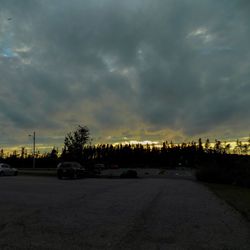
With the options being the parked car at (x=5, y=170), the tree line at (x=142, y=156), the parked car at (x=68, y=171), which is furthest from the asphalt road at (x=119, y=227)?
the tree line at (x=142, y=156)

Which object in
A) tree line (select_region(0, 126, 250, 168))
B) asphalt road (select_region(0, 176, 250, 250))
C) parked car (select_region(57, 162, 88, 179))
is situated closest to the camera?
asphalt road (select_region(0, 176, 250, 250))

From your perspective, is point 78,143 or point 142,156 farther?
point 142,156

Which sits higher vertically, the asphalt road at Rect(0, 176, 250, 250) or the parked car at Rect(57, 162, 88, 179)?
the parked car at Rect(57, 162, 88, 179)

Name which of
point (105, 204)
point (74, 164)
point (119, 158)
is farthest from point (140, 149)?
point (105, 204)

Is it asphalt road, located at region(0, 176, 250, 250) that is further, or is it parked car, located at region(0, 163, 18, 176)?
parked car, located at region(0, 163, 18, 176)

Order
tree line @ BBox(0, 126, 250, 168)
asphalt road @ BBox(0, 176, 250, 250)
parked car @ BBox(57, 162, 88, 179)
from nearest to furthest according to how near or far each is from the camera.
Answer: asphalt road @ BBox(0, 176, 250, 250)
parked car @ BBox(57, 162, 88, 179)
tree line @ BBox(0, 126, 250, 168)

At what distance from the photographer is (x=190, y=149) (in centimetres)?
14650

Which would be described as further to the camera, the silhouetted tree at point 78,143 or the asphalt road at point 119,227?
the silhouetted tree at point 78,143

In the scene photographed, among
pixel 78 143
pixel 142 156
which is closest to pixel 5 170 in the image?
pixel 78 143

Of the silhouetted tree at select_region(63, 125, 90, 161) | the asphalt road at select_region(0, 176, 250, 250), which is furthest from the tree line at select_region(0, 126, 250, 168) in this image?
the asphalt road at select_region(0, 176, 250, 250)

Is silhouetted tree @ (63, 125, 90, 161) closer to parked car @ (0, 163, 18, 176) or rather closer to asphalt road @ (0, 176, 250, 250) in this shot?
parked car @ (0, 163, 18, 176)

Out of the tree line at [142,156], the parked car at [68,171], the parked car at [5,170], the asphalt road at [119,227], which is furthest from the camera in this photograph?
the tree line at [142,156]

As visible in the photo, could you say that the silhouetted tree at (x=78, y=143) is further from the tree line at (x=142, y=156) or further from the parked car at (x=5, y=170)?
the tree line at (x=142, y=156)

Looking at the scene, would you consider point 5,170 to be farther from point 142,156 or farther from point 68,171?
point 142,156
